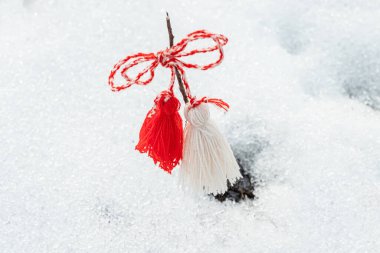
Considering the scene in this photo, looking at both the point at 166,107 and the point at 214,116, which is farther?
the point at 214,116

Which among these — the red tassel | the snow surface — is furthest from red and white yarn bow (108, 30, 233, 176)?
the snow surface

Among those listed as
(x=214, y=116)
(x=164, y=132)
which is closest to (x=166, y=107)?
(x=164, y=132)

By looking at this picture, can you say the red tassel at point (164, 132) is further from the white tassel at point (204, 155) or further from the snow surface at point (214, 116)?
the snow surface at point (214, 116)

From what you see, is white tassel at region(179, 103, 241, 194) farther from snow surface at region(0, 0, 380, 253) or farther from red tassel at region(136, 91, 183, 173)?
snow surface at region(0, 0, 380, 253)

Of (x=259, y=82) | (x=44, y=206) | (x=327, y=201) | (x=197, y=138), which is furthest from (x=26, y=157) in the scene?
(x=327, y=201)

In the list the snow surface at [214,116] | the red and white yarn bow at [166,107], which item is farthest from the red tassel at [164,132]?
the snow surface at [214,116]

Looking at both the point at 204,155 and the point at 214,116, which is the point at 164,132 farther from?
the point at 214,116
